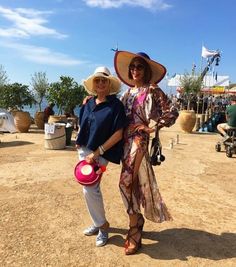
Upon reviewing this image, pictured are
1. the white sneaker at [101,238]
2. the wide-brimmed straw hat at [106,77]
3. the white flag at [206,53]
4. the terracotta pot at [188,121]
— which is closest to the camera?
the wide-brimmed straw hat at [106,77]

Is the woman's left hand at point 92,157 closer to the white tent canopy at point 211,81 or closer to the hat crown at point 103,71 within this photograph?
the hat crown at point 103,71

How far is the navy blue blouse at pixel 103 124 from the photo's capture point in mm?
3693

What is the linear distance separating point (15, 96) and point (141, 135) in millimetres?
12917

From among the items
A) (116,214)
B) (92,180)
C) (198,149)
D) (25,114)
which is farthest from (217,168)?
(25,114)

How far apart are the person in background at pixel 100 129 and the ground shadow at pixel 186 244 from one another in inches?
18.4

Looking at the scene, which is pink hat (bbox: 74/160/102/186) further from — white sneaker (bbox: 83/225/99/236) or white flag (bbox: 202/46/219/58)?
white flag (bbox: 202/46/219/58)

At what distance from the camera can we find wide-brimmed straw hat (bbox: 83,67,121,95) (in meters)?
3.82

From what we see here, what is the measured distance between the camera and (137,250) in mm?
3863

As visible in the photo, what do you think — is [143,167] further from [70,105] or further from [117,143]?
[70,105]

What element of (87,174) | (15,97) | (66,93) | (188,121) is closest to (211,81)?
(188,121)

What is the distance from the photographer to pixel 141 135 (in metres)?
3.75

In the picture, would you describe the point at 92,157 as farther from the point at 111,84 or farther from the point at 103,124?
the point at 111,84

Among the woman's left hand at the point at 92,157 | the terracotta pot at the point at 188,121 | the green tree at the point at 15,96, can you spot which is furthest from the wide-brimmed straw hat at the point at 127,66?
the green tree at the point at 15,96

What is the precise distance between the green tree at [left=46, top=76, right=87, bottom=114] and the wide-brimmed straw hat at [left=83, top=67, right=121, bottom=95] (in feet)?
41.6
